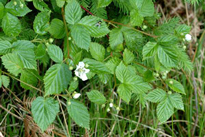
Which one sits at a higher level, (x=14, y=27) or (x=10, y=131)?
(x=14, y=27)

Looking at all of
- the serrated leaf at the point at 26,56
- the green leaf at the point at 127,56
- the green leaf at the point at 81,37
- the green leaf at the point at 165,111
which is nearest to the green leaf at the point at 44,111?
the serrated leaf at the point at 26,56

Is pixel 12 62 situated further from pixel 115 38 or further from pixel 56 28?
pixel 115 38

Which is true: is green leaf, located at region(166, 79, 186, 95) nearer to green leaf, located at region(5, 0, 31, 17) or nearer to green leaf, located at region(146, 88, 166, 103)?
green leaf, located at region(146, 88, 166, 103)

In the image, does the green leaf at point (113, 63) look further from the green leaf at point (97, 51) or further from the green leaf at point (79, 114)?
the green leaf at point (79, 114)

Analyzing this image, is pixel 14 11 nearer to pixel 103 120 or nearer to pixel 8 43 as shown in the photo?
pixel 8 43

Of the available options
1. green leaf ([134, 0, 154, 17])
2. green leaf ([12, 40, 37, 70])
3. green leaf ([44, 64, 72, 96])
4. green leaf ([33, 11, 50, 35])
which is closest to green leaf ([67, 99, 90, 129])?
green leaf ([44, 64, 72, 96])

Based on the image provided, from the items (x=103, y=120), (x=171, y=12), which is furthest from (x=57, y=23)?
(x=171, y=12)

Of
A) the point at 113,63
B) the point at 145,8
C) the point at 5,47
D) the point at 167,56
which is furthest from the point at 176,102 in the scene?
the point at 5,47
